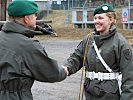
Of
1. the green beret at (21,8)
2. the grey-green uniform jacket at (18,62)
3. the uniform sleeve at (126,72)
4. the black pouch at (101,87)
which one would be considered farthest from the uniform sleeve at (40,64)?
the uniform sleeve at (126,72)

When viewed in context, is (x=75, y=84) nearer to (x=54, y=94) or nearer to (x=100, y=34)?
(x=54, y=94)

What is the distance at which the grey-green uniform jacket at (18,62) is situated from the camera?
3068 millimetres

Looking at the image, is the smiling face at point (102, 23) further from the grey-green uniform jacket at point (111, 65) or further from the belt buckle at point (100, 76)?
the belt buckle at point (100, 76)

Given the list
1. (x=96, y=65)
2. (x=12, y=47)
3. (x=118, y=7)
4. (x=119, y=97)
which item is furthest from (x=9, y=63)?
(x=118, y=7)

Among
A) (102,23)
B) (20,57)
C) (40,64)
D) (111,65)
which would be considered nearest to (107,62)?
(111,65)

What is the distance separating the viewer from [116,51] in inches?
149

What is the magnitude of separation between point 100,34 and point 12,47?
136 centimetres

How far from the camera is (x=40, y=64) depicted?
316cm

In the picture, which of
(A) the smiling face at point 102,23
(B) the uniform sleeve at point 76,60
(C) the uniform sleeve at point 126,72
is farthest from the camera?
(B) the uniform sleeve at point 76,60

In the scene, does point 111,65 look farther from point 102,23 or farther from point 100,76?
point 102,23

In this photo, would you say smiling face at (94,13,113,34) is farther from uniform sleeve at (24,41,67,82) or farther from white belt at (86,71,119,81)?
uniform sleeve at (24,41,67,82)

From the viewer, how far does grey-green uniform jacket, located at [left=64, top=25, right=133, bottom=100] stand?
12.3 feet

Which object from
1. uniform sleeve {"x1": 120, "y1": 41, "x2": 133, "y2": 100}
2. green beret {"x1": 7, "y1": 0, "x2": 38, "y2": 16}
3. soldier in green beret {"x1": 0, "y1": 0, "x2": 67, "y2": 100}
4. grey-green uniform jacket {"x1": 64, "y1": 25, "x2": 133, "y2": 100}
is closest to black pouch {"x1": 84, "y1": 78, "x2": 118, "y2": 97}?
grey-green uniform jacket {"x1": 64, "y1": 25, "x2": 133, "y2": 100}

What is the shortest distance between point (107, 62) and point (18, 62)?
1.22 m
